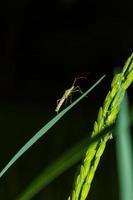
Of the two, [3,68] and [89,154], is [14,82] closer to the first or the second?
[3,68]

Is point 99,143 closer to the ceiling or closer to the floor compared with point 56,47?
closer to the floor

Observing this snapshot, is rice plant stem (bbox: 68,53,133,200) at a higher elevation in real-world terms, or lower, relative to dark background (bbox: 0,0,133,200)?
lower

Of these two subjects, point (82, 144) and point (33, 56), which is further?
point (33, 56)

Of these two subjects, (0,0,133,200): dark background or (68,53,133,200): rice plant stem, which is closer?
(68,53,133,200): rice plant stem

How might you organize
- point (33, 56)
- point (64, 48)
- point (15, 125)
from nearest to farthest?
point (15, 125) → point (64, 48) → point (33, 56)

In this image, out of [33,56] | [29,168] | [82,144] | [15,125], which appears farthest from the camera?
[33,56]

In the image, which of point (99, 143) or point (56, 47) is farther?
point (56, 47)

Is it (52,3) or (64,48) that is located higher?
(52,3)

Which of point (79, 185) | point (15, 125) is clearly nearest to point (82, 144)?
point (79, 185)

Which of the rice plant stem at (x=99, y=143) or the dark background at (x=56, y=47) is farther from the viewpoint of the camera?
the dark background at (x=56, y=47)

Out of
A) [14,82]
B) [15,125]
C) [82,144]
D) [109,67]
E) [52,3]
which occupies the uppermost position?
[52,3]

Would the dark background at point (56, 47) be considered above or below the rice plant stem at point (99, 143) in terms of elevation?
above
